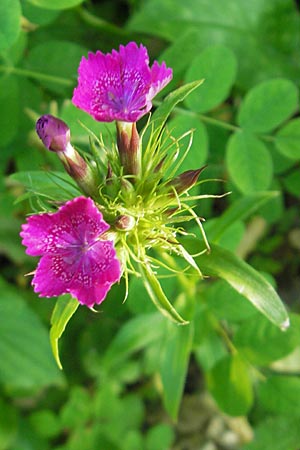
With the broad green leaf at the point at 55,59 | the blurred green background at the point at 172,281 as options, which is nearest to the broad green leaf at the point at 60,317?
the blurred green background at the point at 172,281

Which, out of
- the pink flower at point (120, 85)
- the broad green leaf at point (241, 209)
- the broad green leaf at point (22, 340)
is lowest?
the broad green leaf at point (22, 340)

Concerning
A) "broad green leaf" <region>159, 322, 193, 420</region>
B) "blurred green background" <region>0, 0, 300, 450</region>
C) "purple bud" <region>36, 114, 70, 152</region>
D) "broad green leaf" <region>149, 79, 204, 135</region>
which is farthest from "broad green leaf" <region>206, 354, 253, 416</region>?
"purple bud" <region>36, 114, 70, 152</region>

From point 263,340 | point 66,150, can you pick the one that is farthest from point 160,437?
point 66,150

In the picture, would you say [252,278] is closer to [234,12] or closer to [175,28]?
[175,28]

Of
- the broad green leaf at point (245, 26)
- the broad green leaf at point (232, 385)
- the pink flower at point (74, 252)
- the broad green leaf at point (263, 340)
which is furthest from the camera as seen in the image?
the broad green leaf at point (245, 26)

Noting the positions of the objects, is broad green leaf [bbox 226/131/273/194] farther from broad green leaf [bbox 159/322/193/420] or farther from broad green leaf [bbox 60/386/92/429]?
broad green leaf [bbox 60/386/92/429]

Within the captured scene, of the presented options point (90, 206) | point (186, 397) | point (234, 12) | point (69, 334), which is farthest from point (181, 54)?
point (186, 397)

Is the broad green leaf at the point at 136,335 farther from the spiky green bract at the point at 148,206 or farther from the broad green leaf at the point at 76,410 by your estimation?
the spiky green bract at the point at 148,206
